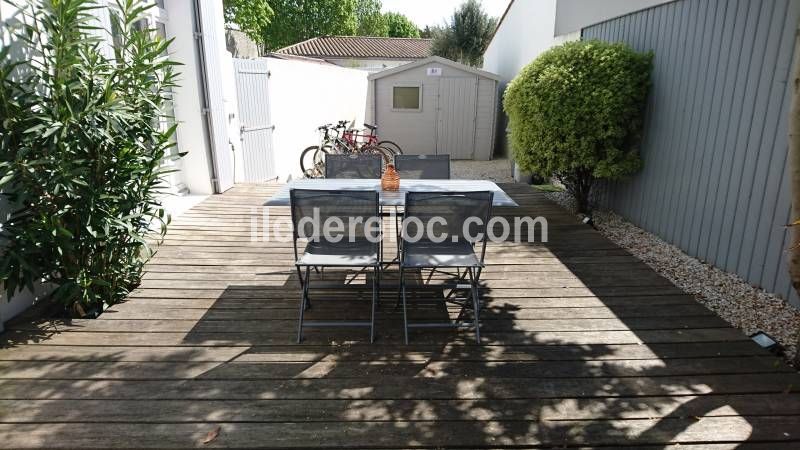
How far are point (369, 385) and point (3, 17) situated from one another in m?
3.15

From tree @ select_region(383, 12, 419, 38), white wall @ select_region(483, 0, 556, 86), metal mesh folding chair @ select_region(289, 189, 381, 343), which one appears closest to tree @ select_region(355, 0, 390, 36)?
tree @ select_region(383, 12, 419, 38)

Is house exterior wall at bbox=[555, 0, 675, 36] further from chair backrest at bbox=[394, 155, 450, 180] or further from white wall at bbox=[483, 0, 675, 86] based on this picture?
chair backrest at bbox=[394, 155, 450, 180]

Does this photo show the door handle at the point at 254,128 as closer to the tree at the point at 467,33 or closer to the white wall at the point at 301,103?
the white wall at the point at 301,103

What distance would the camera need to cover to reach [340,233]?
3420 millimetres

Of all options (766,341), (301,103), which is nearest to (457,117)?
(301,103)

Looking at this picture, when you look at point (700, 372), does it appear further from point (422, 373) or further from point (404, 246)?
point (404, 246)

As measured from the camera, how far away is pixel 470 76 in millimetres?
11867

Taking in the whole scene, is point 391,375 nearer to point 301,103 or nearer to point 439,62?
point 301,103

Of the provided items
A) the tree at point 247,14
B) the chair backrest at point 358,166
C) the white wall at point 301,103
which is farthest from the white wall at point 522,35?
the tree at point 247,14

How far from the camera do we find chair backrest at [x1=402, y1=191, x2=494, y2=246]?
10.4ft

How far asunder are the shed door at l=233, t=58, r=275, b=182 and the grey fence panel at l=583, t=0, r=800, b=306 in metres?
5.29

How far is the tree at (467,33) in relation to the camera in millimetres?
22359

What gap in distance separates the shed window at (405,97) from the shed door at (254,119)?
4.88m

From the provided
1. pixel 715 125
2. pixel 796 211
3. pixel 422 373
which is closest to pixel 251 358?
pixel 422 373
